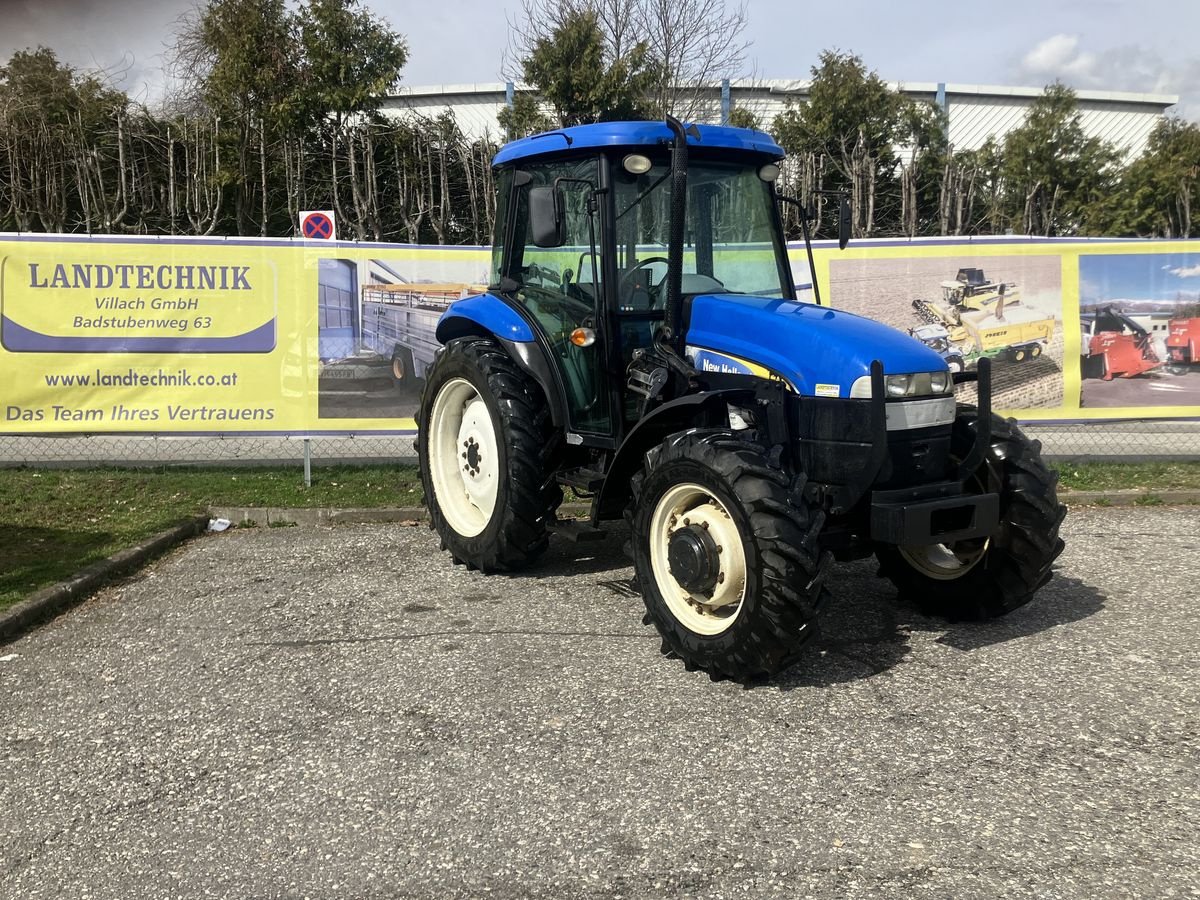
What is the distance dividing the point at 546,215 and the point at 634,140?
0.68 meters

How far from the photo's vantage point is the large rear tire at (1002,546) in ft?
16.1

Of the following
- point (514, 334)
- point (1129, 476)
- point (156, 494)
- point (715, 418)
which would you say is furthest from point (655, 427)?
point (1129, 476)

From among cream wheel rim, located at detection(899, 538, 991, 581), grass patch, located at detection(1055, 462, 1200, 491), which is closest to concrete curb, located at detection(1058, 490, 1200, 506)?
grass patch, located at detection(1055, 462, 1200, 491)

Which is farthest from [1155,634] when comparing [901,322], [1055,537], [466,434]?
[901,322]

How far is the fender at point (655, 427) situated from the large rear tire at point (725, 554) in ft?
0.69

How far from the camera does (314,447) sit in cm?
957

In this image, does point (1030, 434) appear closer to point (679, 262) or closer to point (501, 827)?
point (679, 262)

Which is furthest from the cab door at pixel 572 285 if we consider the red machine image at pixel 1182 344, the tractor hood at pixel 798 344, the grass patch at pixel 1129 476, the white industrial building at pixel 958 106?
the white industrial building at pixel 958 106

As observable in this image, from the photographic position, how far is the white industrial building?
24297 mm

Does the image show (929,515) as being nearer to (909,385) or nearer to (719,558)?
(909,385)

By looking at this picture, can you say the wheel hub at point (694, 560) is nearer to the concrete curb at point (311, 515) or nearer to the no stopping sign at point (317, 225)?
the concrete curb at point (311, 515)

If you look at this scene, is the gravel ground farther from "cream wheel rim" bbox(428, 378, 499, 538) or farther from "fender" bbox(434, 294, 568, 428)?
"fender" bbox(434, 294, 568, 428)

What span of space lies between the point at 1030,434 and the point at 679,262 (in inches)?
244

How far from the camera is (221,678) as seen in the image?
4664 millimetres
